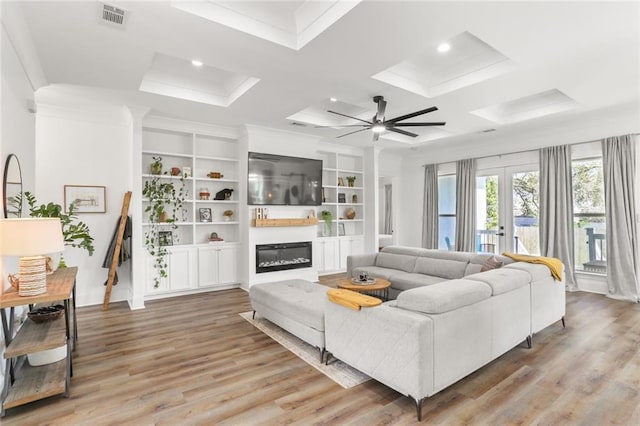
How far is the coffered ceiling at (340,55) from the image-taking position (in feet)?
8.21

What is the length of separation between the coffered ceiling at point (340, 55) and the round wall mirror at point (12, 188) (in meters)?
1.12

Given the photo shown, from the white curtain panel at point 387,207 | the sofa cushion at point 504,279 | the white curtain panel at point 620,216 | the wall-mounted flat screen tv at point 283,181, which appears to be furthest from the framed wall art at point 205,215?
the white curtain panel at point 620,216

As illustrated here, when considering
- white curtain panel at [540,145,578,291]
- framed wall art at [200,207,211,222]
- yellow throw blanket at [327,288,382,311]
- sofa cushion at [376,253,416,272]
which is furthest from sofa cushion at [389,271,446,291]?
framed wall art at [200,207,211,222]

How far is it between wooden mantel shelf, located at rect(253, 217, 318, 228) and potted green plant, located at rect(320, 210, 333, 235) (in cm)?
75

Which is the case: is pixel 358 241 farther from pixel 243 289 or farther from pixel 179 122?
pixel 179 122

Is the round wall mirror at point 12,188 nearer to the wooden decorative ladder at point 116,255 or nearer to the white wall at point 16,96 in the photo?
the white wall at point 16,96

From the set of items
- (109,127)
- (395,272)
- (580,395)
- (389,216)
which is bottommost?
(580,395)

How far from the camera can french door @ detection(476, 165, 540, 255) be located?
610 cm

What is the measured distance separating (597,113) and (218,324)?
247 inches

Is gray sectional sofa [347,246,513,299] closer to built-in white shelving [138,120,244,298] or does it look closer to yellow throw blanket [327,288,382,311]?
yellow throw blanket [327,288,382,311]

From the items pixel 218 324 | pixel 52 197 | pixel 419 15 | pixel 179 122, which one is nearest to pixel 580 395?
pixel 419 15

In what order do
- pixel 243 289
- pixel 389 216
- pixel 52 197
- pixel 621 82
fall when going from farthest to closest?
pixel 389 216 < pixel 243 289 < pixel 52 197 < pixel 621 82

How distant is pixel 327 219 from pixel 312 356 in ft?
13.6

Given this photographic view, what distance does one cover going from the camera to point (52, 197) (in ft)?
15.2
